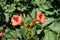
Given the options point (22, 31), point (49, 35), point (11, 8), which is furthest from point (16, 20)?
point (49, 35)

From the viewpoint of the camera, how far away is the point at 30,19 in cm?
278

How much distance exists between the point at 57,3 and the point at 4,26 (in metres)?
0.83

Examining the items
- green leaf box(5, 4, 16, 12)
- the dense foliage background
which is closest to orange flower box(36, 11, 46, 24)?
the dense foliage background

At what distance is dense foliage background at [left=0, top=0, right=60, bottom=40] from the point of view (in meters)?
2.74

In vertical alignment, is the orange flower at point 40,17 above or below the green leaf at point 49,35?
above

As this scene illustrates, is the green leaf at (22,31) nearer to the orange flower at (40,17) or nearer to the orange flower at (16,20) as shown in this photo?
the orange flower at (16,20)

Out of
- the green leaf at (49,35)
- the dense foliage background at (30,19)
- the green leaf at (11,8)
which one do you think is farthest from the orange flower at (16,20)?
the green leaf at (49,35)

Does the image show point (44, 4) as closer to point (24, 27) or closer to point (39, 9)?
point (39, 9)

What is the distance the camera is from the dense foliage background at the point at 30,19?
274 cm

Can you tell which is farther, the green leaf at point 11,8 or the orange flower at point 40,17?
the green leaf at point 11,8

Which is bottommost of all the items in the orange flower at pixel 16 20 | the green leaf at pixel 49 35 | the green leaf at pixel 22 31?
the green leaf at pixel 49 35

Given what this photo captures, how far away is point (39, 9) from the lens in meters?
2.93

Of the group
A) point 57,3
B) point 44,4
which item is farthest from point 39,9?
point 57,3

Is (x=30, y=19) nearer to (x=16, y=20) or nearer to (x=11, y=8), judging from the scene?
(x=16, y=20)
